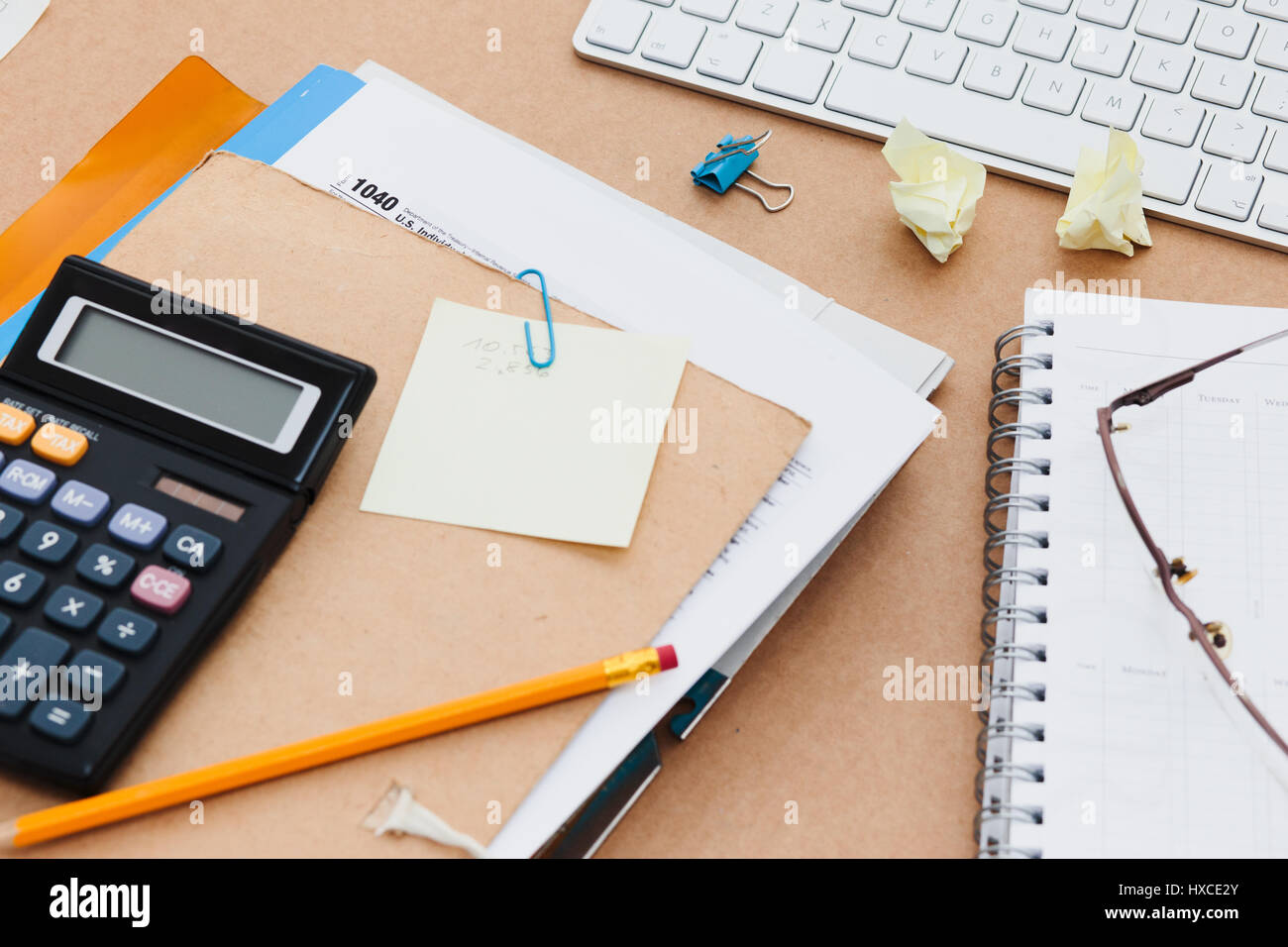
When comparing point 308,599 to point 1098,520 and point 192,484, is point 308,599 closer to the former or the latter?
point 192,484

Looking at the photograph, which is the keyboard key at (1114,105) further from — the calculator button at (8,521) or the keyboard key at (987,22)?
the calculator button at (8,521)

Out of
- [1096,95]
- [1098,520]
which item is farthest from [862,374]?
[1096,95]

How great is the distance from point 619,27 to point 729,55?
0.08 meters

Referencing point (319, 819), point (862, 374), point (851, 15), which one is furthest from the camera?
point (851, 15)

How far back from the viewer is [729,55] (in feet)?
2.21

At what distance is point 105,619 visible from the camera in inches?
17.9

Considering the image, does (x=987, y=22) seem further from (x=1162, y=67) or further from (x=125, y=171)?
(x=125, y=171)

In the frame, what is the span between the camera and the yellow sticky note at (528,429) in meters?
0.51

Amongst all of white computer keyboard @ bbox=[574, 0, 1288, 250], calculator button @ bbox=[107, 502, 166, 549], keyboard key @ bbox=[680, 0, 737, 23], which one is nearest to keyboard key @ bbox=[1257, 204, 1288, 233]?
white computer keyboard @ bbox=[574, 0, 1288, 250]

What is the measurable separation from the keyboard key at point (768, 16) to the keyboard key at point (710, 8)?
11mm

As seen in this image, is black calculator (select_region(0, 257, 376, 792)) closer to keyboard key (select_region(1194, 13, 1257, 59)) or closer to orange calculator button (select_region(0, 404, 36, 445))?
orange calculator button (select_region(0, 404, 36, 445))

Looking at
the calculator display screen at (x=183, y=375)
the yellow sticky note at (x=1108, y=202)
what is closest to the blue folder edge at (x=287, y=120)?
the calculator display screen at (x=183, y=375)

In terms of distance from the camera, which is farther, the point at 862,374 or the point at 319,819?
the point at 862,374
